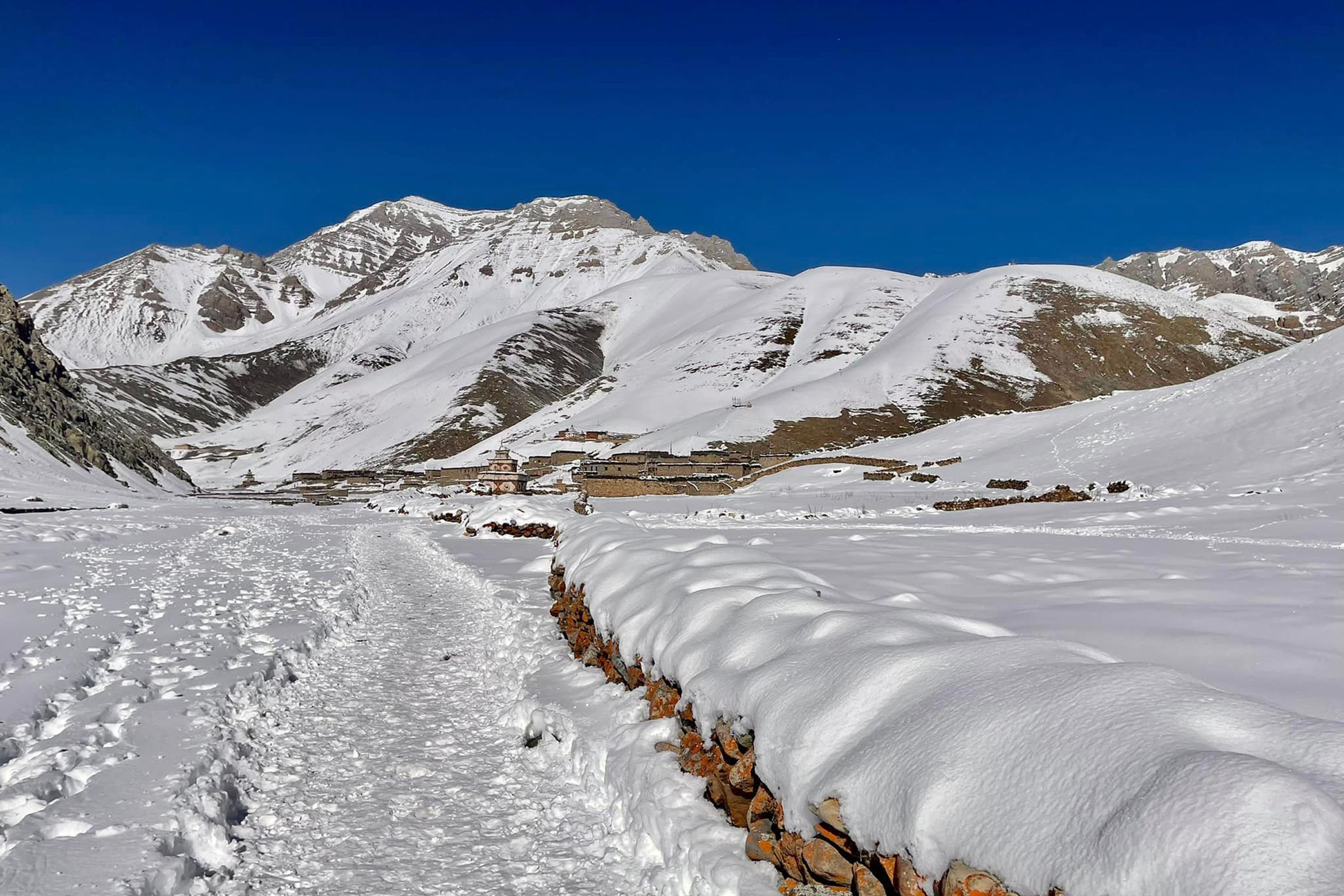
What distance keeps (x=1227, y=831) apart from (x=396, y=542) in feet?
85.4

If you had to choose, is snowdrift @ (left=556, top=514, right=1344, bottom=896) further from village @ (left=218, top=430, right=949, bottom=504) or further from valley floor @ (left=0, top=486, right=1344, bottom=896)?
village @ (left=218, top=430, right=949, bottom=504)

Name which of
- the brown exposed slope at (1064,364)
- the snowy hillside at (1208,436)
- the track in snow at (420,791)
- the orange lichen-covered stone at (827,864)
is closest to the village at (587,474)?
the snowy hillside at (1208,436)

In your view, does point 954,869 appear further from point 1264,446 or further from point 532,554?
point 1264,446

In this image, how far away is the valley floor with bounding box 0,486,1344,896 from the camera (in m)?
4.72

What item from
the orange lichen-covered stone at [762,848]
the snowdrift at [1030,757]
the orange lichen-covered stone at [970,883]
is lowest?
the orange lichen-covered stone at [762,848]

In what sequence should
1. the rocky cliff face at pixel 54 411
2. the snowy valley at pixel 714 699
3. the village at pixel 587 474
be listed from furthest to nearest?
the village at pixel 587 474 → the rocky cliff face at pixel 54 411 → the snowy valley at pixel 714 699

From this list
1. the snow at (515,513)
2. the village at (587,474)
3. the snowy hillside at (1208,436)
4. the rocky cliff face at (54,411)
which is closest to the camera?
the snowy hillside at (1208,436)

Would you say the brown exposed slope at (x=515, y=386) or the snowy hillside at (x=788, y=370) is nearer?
the snowy hillside at (x=788, y=370)

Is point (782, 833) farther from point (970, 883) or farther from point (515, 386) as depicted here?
point (515, 386)

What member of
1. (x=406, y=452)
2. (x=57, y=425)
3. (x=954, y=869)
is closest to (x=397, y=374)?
(x=406, y=452)

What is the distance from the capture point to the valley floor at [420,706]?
4723mm

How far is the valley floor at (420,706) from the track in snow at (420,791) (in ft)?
0.08

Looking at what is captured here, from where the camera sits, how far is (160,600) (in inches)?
470

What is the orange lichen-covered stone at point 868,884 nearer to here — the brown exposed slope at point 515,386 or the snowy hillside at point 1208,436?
the snowy hillside at point 1208,436
